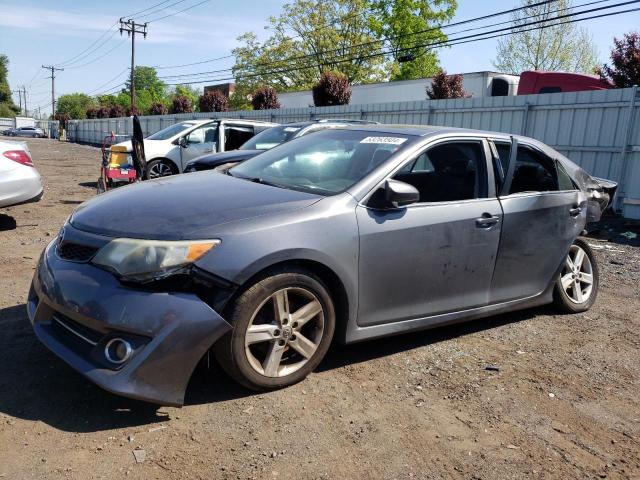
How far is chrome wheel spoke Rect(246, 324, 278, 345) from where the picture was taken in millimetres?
3113

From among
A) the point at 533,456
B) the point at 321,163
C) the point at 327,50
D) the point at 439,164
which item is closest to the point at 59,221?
the point at 321,163

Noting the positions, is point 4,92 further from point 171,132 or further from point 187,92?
point 171,132

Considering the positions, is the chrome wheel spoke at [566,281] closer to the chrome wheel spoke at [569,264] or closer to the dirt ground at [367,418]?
the chrome wheel spoke at [569,264]

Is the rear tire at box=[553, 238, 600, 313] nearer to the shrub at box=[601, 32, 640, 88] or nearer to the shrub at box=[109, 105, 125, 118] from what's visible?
the shrub at box=[601, 32, 640, 88]

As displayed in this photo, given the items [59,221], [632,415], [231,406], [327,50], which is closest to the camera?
[231,406]

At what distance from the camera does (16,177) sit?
745 cm

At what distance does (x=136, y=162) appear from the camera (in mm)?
10227

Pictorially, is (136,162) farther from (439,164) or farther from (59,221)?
(439,164)

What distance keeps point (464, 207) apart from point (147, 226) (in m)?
2.17

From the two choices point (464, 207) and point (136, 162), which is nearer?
point (464, 207)

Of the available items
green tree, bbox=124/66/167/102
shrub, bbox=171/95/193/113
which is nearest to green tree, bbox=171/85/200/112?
green tree, bbox=124/66/167/102

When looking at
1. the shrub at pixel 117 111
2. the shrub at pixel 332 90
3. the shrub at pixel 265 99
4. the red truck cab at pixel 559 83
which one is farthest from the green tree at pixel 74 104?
the red truck cab at pixel 559 83

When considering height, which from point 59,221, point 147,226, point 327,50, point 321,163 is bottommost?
point 59,221

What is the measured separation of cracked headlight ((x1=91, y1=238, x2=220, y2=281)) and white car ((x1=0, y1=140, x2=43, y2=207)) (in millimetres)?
5305
